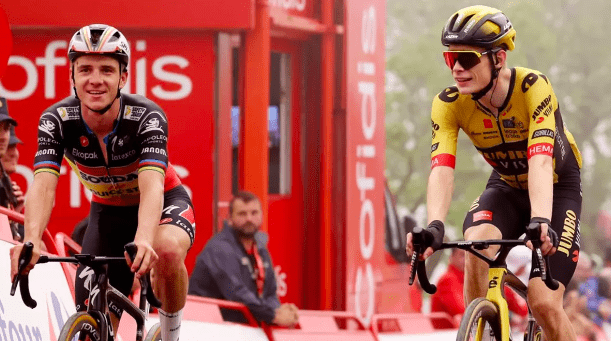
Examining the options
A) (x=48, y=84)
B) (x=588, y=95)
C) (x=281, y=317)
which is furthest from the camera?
(x=588, y=95)

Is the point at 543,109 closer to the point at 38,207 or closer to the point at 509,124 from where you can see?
the point at 509,124

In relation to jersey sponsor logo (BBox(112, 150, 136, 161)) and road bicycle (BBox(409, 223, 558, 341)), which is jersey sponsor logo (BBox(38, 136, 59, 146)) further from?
road bicycle (BBox(409, 223, 558, 341))

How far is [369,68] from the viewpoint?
13.9 m

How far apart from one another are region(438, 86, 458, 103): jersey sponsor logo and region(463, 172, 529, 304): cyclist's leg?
58cm

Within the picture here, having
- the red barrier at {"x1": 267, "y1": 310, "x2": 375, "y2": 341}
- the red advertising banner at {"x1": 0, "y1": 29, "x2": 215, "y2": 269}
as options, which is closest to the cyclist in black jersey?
the red barrier at {"x1": 267, "y1": 310, "x2": 375, "y2": 341}

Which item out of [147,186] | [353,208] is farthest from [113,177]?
[353,208]

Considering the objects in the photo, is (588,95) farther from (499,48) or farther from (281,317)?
(499,48)

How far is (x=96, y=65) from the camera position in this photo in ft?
19.5

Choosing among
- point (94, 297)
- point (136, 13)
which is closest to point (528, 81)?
point (94, 297)

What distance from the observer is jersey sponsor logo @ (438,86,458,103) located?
20.8 ft

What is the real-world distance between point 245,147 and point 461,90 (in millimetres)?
6090

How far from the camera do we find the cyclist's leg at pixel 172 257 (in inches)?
238

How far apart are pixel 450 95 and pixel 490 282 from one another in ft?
3.52

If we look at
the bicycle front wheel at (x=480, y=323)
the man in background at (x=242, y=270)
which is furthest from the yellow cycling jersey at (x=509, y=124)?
the man in background at (x=242, y=270)
